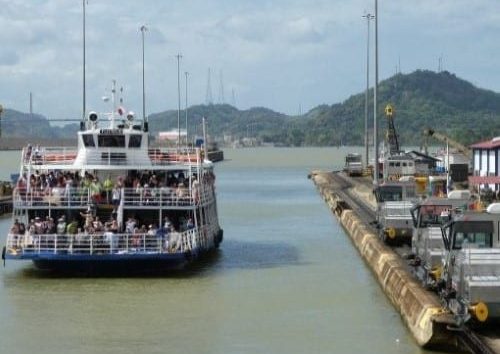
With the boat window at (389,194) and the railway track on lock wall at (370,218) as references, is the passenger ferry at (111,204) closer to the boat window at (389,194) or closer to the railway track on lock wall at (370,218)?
the railway track on lock wall at (370,218)

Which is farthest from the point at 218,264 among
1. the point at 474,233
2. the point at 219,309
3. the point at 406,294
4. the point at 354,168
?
the point at 354,168

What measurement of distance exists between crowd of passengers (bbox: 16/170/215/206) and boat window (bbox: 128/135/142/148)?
3.55 ft

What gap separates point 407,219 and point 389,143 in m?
75.5

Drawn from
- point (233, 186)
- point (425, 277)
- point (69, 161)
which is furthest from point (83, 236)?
point (233, 186)

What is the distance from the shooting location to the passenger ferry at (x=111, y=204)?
31.5 meters

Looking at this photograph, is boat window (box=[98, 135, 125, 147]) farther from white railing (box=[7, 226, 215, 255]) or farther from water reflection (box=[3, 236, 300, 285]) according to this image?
white railing (box=[7, 226, 215, 255])

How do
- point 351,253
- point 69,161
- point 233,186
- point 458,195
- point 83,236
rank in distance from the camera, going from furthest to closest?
point 233,186
point 351,253
point 69,161
point 458,195
point 83,236

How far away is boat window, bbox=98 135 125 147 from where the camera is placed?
35.2 metres

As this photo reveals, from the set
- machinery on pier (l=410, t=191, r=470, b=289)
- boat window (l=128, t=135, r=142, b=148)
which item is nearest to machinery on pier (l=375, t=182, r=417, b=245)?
machinery on pier (l=410, t=191, r=470, b=289)

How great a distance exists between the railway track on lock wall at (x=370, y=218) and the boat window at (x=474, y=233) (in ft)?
8.95

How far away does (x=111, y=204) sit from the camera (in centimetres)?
3350

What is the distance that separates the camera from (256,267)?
35.9 m

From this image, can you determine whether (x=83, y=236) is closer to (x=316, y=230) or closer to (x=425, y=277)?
(x=425, y=277)

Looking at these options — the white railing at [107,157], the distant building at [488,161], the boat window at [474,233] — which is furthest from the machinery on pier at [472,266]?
the distant building at [488,161]
